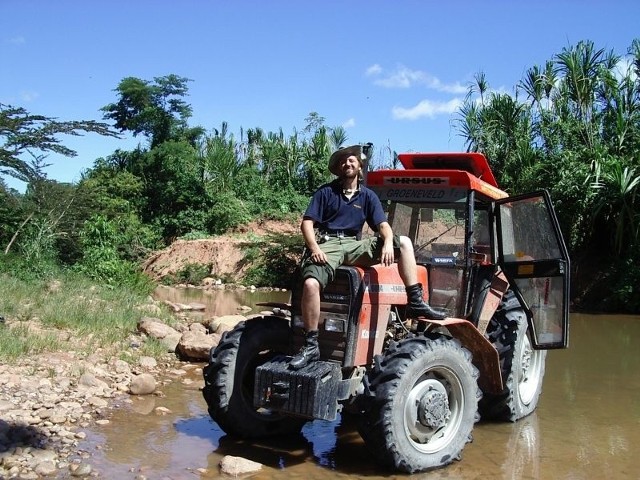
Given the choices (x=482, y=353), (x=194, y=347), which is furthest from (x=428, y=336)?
(x=194, y=347)

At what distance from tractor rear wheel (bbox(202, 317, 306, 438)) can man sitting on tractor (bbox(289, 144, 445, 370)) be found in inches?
28.3

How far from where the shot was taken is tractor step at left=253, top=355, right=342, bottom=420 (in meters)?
4.59

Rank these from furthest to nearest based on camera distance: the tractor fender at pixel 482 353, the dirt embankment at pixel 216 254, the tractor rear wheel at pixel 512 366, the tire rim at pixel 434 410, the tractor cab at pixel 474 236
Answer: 1. the dirt embankment at pixel 216 254
2. the tractor rear wheel at pixel 512 366
3. the tractor cab at pixel 474 236
4. the tractor fender at pixel 482 353
5. the tire rim at pixel 434 410

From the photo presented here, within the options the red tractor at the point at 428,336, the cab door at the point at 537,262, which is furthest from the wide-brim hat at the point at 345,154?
the cab door at the point at 537,262

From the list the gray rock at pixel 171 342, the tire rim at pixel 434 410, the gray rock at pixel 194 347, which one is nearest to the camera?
the tire rim at pixel 434 410

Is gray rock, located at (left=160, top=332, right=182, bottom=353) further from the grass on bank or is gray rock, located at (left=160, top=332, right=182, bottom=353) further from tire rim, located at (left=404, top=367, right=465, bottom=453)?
tire rim, located at (left=404, top=367, right=465, bottom=453)

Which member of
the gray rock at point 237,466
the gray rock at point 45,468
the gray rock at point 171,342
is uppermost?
the gray rock at point 171,342

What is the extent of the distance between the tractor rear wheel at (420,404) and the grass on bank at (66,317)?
4.33 meters

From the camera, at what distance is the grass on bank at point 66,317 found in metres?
7.74

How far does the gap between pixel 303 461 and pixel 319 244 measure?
1.66m

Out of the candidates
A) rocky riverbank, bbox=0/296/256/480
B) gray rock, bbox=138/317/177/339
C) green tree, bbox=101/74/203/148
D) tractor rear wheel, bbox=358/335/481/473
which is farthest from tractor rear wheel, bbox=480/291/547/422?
green tree, bbox=101/74/203/148

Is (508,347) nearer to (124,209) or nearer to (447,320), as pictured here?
(447,320)

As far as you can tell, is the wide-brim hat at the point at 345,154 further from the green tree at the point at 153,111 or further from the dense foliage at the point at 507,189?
the green tree at the point at 153,111

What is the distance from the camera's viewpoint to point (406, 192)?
20.2 ft
